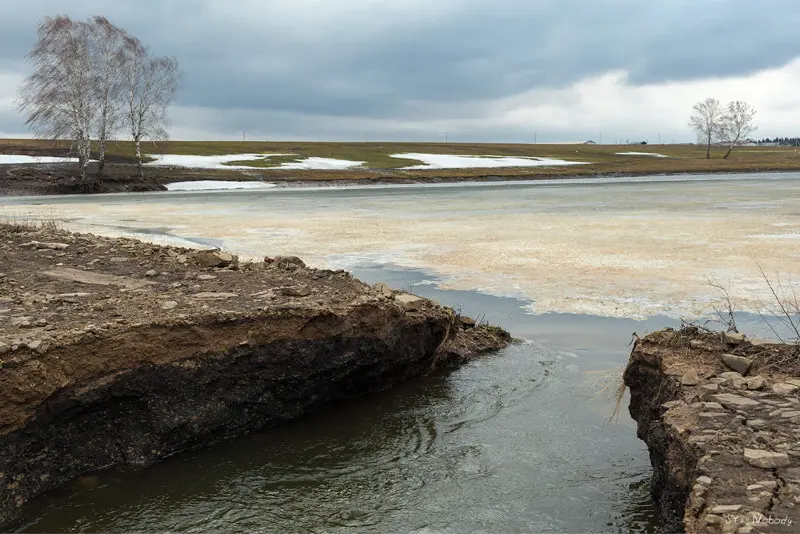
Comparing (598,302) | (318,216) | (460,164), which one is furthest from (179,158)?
(598,302)

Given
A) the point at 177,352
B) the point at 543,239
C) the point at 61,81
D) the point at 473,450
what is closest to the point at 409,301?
the point at 473,450

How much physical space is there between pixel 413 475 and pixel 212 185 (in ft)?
175

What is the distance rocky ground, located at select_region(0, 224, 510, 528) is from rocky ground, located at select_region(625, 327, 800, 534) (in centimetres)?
325

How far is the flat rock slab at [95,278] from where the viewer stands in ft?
31.6

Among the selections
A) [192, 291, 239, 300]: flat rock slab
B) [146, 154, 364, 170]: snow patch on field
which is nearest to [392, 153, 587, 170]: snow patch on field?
[146, 154, 364, 170]: snow patch on field

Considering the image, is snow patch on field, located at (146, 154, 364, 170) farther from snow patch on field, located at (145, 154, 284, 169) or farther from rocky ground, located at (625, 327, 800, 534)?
rocky ground, located at (625, 327, 800, 534)

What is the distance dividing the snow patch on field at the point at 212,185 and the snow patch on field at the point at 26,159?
10492 millimetres

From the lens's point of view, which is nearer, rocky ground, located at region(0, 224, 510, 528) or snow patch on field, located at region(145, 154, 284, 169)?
rocky ground, located at region(0, 224, 510, 528)

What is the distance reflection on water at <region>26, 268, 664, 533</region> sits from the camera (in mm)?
5867

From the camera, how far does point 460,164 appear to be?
83.6 metres

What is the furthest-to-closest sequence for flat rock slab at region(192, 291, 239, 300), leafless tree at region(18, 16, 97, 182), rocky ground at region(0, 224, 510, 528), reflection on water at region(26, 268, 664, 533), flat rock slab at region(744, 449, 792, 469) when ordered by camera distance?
1. leafless tree at region(18, 16, 97, 182)
2. flat rock slab at region(192, 291, 239, 300)
3. rocky ground at region(0, 224, 510, 528)
4. reflection on water at region(26, 268, 664, 533)
5. flat rock slab at region(744, 449, 792, 469)

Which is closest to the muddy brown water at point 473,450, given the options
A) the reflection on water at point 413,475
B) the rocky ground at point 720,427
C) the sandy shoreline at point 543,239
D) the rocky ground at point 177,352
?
the reflection on water at point 413,475

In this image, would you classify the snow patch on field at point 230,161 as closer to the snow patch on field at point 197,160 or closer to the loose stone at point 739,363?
the snow patch on field at point 197,160

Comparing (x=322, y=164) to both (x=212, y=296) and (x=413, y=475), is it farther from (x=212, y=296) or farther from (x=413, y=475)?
(x=413, y=475)
